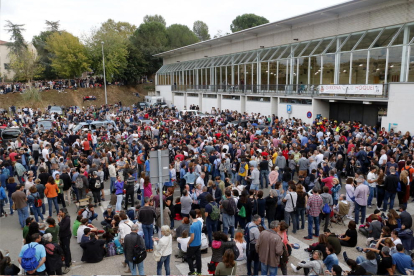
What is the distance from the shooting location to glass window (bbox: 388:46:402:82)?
18.6 meters

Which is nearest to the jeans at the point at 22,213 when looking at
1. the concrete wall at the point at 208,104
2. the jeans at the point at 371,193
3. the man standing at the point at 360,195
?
the man standing at the point at 360,195

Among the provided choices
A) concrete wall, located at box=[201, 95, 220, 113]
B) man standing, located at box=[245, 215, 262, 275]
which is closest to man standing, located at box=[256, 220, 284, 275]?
man standing, located at box=[245, 215, 262, 275]

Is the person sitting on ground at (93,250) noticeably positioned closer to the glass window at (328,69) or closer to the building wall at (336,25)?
the building wall at (336,25)

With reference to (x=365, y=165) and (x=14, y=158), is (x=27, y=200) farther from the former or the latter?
(x=365, y=165)

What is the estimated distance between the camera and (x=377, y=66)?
19.9 metres

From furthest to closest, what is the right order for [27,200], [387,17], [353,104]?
[353,104] → [387,17] → [27,200]

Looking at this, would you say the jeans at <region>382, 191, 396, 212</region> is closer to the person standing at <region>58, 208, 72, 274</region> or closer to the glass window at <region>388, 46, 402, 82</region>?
the person standing at <region>58, 208, 72, 274</region>

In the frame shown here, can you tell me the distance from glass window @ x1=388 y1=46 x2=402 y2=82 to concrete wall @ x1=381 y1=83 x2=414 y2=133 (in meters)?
1.69

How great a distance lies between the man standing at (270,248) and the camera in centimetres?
595

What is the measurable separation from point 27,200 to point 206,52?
1388 inches

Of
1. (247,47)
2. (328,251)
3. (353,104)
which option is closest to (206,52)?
(247,47)

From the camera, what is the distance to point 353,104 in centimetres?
2241

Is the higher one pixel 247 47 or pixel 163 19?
pixel 163 19

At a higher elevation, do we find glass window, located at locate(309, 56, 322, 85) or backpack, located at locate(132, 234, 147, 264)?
glass window, located at locate(309, 56, 322, 85)
